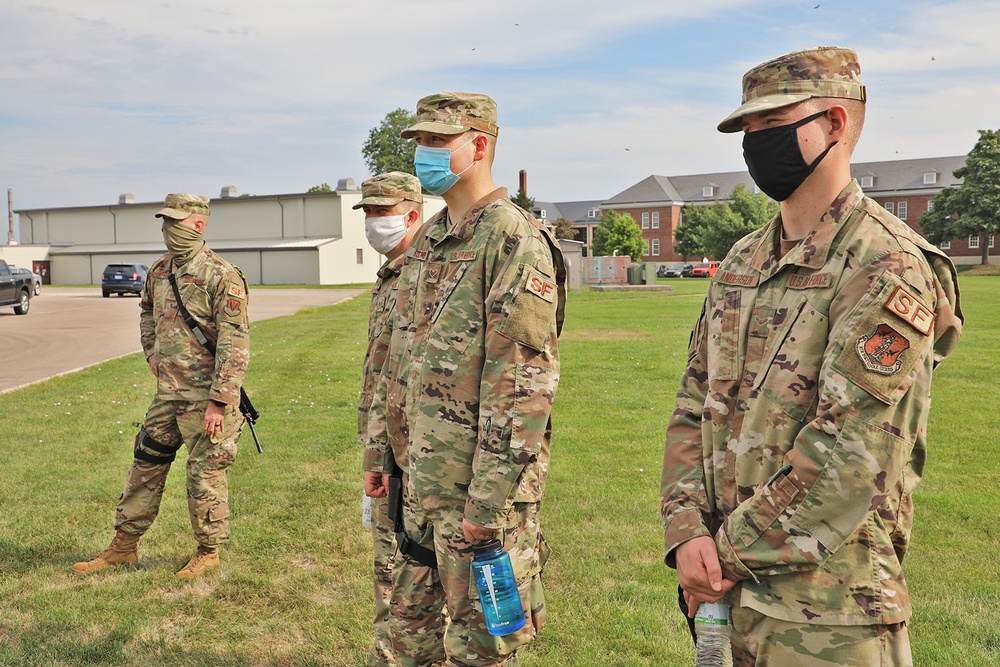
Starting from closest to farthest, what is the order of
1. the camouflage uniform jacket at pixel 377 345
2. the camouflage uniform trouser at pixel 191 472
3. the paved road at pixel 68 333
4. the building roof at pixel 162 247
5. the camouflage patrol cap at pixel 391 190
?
the camouflage uniform jacket at pixel 377 345 < the camouflage patrol cap at pixel 391 190 < the camouflage uniform trouser at pixel 191 472 < the paved road at pixel 68 333 < the building roof at pixel 162 247

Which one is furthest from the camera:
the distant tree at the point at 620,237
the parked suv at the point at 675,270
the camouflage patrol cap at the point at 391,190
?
the distant tree at the point at 620,237

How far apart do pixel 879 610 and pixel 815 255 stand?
3.14 ft

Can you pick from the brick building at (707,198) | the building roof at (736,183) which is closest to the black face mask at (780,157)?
the brick building at (707,198)

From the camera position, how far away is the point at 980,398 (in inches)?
451

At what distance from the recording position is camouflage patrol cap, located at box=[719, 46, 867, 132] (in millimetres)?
2346

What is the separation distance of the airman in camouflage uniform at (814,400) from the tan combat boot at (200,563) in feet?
13.4

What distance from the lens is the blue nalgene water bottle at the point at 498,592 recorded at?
2971mm

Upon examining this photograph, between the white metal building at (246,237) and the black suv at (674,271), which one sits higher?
the white metal building at (246,237)

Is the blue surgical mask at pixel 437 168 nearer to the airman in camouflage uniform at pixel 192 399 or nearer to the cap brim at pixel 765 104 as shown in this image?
the cap brim at pixel 765 104

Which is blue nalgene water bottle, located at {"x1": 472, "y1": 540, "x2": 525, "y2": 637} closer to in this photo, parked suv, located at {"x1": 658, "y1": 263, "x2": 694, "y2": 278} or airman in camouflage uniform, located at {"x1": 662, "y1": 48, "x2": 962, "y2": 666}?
airman in camouflage uniform, located at {"x1": 662, "y1": 48, "x2": 962, "y2": 666}

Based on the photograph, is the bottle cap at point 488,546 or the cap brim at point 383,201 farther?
the cap brim at point 383,201

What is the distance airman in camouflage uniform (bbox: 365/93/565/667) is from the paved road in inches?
473

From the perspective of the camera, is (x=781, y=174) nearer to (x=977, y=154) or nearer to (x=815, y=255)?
(x=815, y=255)

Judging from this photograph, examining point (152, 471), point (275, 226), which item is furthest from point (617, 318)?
A: point (275, 226)
